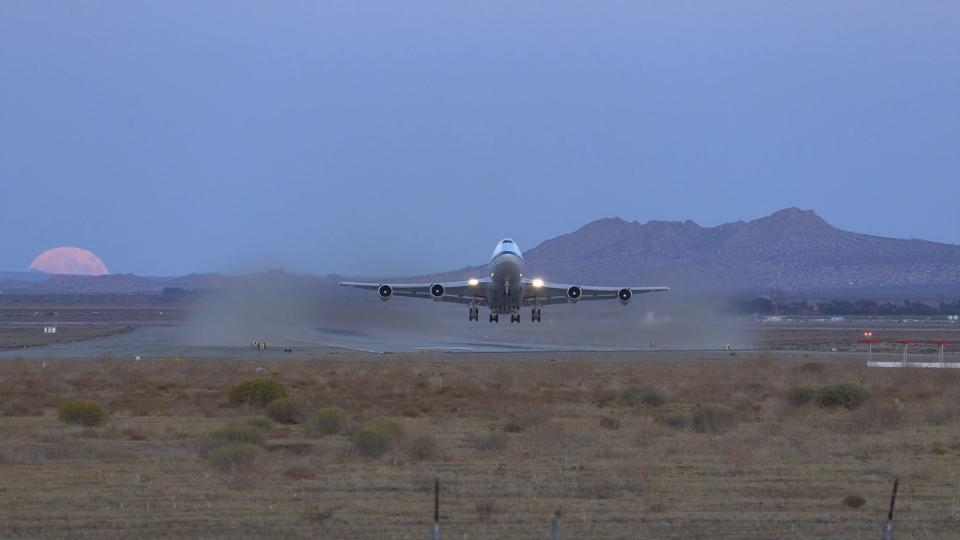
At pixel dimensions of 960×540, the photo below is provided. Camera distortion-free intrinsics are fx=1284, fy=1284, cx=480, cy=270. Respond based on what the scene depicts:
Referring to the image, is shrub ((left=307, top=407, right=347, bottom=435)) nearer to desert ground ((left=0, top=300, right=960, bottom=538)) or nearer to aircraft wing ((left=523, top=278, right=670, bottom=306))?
desert ground ((left=0, top=300, right=960, bottom=538))

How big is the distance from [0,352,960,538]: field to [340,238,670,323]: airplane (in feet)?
25.1

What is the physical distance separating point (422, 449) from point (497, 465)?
2304 millimetres

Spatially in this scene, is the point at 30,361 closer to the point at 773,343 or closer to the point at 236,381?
the point at 236,381

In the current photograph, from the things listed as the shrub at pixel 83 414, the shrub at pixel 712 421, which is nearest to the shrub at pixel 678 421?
the shrub at pixel 712 421

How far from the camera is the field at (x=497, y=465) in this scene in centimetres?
2295

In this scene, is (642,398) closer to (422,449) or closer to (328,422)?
(328,422)

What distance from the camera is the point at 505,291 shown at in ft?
221

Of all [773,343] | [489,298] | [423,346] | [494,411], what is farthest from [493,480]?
[773,343]

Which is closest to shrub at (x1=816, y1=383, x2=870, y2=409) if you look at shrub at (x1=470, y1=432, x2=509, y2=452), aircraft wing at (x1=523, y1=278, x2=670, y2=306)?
shrub at (x1=470, y1=432, x2=509, y2=452)

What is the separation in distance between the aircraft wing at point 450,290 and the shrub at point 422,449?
3699 centimetres

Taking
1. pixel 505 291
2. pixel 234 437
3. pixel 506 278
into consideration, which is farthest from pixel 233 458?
pixel 505 291

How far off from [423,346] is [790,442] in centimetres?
6519

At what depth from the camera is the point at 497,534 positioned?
21656mm

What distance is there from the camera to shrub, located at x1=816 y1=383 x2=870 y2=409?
160ft
